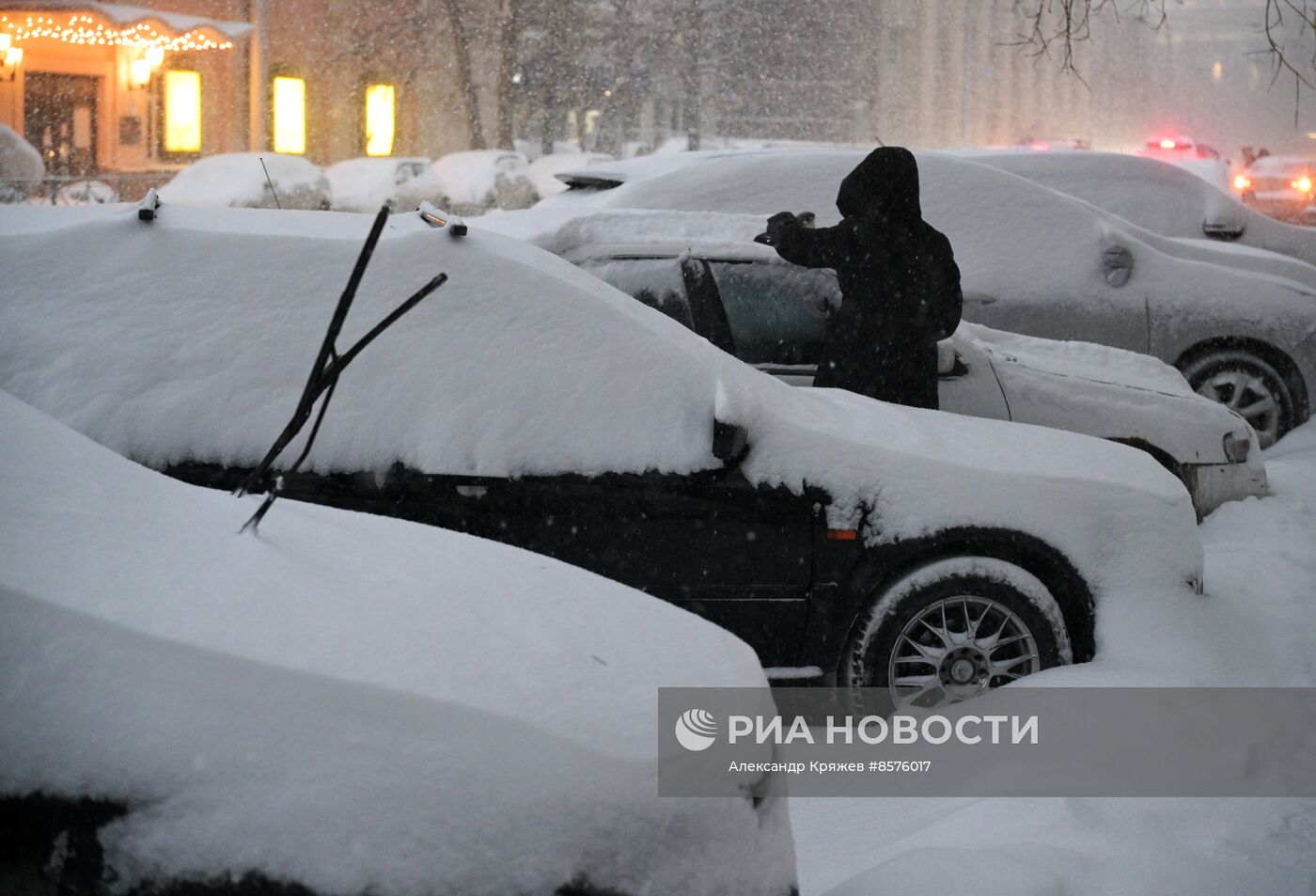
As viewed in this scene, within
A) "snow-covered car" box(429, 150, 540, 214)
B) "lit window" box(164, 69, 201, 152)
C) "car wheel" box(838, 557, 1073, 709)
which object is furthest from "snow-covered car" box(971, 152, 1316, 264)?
"lit window" box(164, 69, 201, 152)

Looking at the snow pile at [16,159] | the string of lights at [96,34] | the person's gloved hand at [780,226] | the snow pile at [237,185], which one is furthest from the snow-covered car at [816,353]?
the string of lights at [96,34]

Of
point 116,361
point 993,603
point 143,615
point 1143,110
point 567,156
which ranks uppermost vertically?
point 1143,110

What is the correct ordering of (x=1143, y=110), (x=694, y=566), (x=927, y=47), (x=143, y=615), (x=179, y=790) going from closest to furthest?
(x=179, y=790), (x=143, y=615), (x=694, y=566), (x=927, y=47), (x=1143, y=110)

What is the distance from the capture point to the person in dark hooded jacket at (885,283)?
5.57 metres

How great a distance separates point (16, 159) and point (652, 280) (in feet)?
57.4

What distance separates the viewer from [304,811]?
198 centimetres

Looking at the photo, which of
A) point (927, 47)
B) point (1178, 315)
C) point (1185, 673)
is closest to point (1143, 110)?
point (927, 47)

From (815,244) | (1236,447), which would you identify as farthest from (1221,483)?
(815,244)

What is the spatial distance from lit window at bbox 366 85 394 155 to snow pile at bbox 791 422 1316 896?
93.9ft

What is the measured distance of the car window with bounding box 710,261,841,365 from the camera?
5789 millimetres

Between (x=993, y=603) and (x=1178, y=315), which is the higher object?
(x=1178, y=315)

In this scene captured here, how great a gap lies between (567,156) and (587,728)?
95.7 feet

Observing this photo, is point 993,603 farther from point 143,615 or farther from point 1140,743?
point 143,615

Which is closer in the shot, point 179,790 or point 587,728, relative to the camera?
point 179,790
